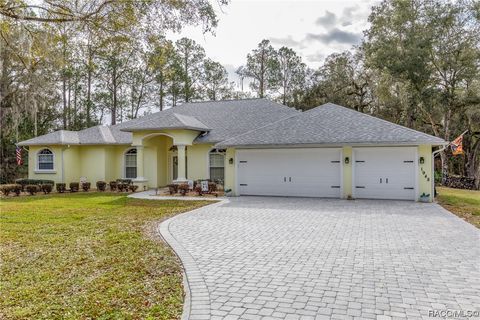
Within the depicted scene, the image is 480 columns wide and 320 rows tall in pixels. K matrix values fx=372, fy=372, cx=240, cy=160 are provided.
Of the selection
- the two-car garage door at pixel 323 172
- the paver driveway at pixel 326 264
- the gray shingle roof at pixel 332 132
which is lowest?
the paver driveway at pixel 326 264

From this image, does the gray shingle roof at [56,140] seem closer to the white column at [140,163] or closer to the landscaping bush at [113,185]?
the landscaping bush at [113,185]

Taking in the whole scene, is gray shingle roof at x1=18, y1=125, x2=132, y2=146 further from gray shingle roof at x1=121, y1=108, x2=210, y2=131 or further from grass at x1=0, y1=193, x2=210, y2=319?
grass at x1=0, y1=193, x2=210, y2=319

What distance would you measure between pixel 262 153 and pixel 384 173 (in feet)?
18.1

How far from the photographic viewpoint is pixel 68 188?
22.9 meters

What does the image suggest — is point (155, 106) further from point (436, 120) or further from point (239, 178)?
point (436, 120)

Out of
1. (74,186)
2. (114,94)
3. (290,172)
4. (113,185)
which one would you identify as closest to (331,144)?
(290,172)

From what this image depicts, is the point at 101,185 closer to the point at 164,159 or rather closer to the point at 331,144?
the point at 164,159

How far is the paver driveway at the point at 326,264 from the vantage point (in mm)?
4633

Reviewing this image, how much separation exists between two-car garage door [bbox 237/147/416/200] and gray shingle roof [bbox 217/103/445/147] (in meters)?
0.68

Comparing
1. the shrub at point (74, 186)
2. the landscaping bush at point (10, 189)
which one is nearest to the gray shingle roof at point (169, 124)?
the shrub at point (74, 186)

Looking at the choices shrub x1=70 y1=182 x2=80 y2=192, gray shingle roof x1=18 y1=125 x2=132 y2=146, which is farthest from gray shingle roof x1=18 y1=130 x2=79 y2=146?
shrub x1=70 y1=182 x2=80 y2=192

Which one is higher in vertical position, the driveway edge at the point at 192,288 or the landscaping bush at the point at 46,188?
the landscaping bush at the point at 46,188

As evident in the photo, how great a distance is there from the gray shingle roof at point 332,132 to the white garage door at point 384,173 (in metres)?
0.73

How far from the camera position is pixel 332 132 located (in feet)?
55.0
